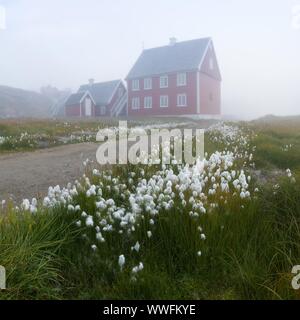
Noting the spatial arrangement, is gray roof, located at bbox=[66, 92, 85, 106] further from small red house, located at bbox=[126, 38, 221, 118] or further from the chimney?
the chimney

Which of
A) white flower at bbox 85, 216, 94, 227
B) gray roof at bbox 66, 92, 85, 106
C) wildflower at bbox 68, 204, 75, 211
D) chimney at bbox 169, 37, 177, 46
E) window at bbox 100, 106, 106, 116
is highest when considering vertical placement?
chimney at bbox 169, 37, 177, 46

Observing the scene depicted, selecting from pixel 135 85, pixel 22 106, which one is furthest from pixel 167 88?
pixel 22 106

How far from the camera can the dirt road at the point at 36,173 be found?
354 inches

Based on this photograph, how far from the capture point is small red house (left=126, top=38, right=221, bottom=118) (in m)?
51.9

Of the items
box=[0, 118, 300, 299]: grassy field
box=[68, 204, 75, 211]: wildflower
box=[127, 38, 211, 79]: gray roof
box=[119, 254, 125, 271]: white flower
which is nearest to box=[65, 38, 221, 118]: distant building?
box=[127, 38, 211, 79]: gray roof

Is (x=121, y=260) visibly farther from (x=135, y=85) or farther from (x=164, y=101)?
(x=135, y=85)

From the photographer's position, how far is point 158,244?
5129 millimetres

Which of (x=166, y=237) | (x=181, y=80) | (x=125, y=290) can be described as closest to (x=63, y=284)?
(x=125, y=290)

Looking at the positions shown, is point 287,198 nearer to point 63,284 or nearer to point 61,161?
point 63,284

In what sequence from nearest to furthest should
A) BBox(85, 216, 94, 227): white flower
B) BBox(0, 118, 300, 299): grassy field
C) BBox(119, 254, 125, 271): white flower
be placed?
1. BBox(0, 118, 300, 299): grassy field
2. BBox(119, 254, 125, 271): white flower
3. BBox(85, 216, 94, 227): white flower

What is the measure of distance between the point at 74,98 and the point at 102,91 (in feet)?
14.5

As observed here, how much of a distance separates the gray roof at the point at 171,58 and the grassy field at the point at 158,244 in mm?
47070
